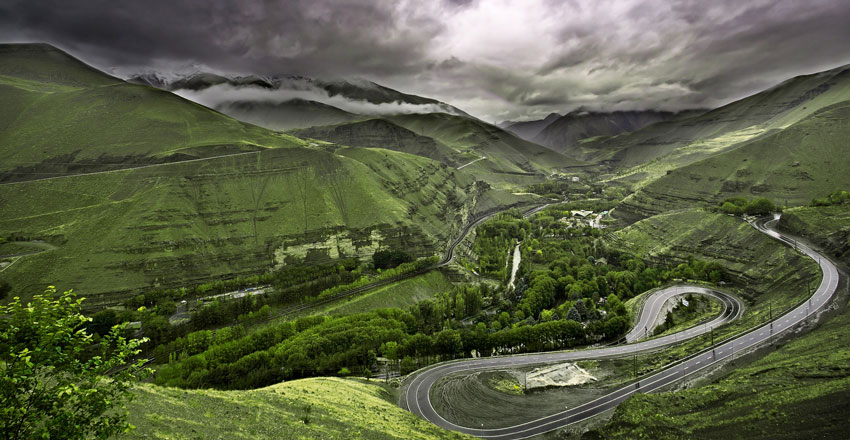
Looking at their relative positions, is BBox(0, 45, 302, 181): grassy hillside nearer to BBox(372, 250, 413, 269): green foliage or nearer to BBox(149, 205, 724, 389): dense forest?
BBox(372, 250, 413, 269): green foliage

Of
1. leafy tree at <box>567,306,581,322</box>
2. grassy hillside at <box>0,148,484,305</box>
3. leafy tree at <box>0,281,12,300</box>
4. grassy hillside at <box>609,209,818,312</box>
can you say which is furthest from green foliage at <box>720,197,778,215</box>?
leafy tree at <box>0,281,12,300</box>

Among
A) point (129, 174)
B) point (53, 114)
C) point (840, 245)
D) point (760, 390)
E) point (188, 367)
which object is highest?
point (53, 114)

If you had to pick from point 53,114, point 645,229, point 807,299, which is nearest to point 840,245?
point 807,299

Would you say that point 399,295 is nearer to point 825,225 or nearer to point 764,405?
point 764,405

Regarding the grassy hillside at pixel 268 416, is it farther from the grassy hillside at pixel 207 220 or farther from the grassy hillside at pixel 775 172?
the grassy hillside at pixel 775 172

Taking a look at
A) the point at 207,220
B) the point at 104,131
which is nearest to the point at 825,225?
the point at 207,220

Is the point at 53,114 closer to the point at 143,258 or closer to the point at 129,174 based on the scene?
the point at 129,174
